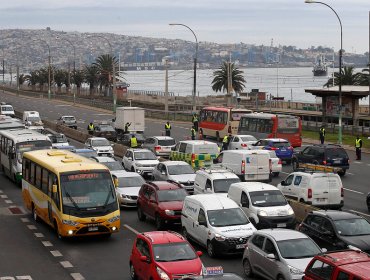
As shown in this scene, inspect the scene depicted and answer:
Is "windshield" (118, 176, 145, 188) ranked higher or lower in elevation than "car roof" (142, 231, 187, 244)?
lower

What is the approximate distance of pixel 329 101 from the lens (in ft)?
210

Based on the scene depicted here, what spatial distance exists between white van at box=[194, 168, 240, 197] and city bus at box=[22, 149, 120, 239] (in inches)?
208

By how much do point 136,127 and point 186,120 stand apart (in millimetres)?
21523

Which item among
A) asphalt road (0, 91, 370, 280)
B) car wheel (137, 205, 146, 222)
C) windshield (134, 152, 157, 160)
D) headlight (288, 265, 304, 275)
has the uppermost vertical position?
windshield (134, 152, 157, 160)

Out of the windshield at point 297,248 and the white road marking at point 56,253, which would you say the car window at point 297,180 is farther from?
the white road marking at point 56,253

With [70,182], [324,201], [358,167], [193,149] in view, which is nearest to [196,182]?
[324,201]

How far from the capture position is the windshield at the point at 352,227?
65.3 feet

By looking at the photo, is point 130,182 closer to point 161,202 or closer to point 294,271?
point 161,202

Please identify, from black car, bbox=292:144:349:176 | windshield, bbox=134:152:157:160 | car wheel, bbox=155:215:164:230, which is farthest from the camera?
windshield, bbox=134:152:157:160

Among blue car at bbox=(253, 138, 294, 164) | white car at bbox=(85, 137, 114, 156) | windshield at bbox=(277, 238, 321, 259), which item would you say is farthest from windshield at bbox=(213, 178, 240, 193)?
white car at bbox=(85, 137, 114, 156)

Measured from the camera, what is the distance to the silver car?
17.1 metres

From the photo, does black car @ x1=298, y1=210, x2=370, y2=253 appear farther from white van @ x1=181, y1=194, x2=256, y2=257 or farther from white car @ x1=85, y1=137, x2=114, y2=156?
white car @ x1=85, y1=137, x2=114, y2=156

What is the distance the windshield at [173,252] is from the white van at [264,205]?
20.5 ft

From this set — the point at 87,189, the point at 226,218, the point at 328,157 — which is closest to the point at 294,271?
the point at 226,218
